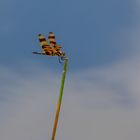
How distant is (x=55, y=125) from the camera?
114 ft

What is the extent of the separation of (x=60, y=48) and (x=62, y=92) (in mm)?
5728

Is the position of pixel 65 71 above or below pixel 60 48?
below

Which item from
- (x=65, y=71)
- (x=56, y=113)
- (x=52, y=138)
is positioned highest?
(x=65, y=71)

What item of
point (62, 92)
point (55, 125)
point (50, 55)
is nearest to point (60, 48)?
point (50, 55)

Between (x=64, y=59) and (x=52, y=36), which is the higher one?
(x=52, y=36)

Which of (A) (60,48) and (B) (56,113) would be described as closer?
(B) (56,113)

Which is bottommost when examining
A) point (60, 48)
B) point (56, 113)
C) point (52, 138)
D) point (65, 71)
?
Answer: point (52, 138)

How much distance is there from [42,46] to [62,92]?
21.0 ft

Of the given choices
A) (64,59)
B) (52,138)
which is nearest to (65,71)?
(64,59)

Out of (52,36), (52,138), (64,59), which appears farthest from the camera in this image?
(52,36)

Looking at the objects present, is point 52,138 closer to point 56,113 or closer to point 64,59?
point 56,113

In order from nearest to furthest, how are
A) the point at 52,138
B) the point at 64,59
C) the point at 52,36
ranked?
1. the point at 52,138
2. the point at 64,59
3. the point at 52,36

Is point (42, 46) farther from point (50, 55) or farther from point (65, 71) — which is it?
point (65, 71)

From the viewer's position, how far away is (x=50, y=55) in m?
37.8
